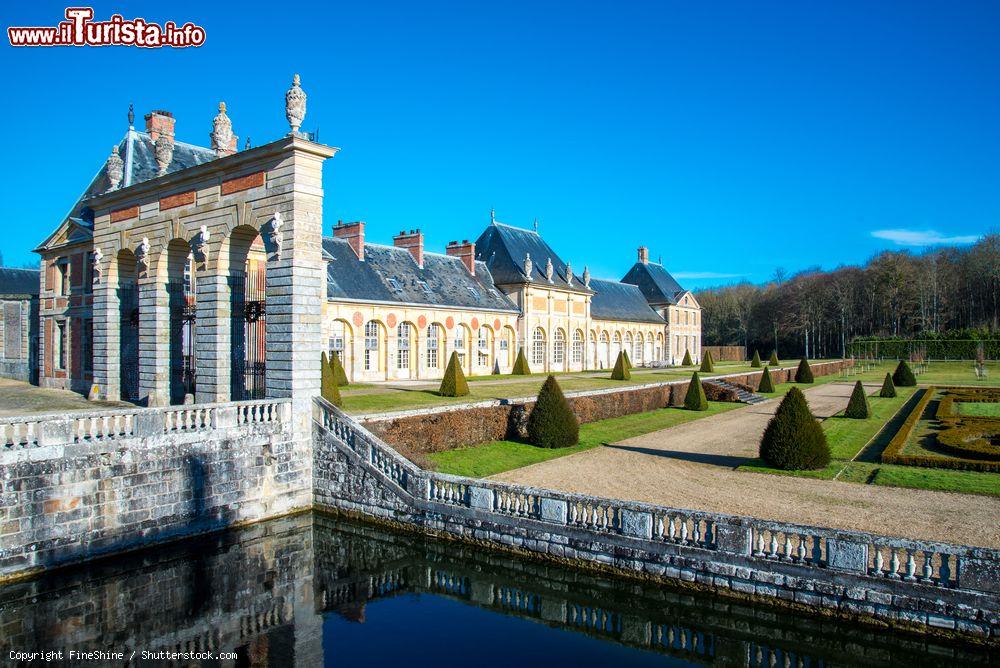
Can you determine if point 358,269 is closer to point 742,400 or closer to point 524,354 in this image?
point 524,354

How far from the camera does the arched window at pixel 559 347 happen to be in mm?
38062

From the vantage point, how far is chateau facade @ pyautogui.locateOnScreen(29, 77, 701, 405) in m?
12.8

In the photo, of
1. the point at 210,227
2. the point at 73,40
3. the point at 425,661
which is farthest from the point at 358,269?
the point at 425,661

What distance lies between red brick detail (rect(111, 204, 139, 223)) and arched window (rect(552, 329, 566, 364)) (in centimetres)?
2443

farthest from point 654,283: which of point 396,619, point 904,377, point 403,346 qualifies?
point 396,619

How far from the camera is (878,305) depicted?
59.3 m

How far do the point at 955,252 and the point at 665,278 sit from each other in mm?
26325

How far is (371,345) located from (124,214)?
11.5 m

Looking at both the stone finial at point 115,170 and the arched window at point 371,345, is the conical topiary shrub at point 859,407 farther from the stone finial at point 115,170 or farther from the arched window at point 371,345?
the stone finial at point 115,170

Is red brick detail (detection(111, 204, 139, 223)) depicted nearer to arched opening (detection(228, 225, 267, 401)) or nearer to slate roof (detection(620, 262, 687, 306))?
arched opening (detection(228, 225, 267, 401))

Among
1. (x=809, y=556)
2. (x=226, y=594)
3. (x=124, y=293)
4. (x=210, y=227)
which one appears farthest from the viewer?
(x=124, y=293)

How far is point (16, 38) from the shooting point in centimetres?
1268

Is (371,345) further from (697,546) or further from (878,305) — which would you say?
(878,305)

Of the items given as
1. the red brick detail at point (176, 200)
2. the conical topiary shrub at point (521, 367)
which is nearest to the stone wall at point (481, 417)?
the red brick detail at point (176, 200)
